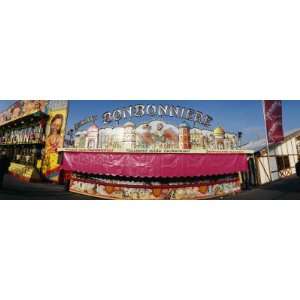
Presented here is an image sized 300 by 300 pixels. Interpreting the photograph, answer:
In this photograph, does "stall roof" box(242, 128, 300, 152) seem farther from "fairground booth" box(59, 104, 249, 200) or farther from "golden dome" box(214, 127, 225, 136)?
"golden dome" box(214, 127, 225, 136)

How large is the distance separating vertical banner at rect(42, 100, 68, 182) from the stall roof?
132 inches

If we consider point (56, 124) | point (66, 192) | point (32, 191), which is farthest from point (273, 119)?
point (32, 191)

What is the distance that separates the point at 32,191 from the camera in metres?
3.04

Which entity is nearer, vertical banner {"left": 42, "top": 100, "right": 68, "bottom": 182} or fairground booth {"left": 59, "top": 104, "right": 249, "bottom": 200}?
fairground booth {"left": 59, "top": 104, "right": 249, "bottom": 200}

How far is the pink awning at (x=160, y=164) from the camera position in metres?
2.79

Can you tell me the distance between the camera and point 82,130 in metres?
3.02

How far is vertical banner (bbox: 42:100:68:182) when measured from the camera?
326cm

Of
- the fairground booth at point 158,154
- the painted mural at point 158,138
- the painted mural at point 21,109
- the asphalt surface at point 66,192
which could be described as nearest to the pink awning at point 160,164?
the fairground booth at point 158,154

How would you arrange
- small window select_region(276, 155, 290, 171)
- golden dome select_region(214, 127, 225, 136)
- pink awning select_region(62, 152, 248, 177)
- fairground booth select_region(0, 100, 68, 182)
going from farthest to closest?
fairground booth select_region(0, 100, 68, 182) < small window select_region(276, 155, 290, 171) < golden dome select_region(214, 127, 225, 136) < pink awning select_region(62, 152, 248, 177)

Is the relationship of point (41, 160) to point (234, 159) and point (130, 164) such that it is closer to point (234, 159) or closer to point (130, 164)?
point (130, 164)

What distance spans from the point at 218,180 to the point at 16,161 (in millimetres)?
3966

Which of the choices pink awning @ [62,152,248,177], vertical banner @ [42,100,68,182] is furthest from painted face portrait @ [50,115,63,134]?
pink awning @ [62,152,248,177]

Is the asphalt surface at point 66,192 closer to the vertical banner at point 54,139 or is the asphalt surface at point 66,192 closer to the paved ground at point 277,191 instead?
the paved ground at point 277,191

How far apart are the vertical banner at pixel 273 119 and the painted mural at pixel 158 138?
26.9 inches
